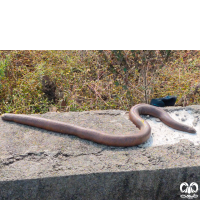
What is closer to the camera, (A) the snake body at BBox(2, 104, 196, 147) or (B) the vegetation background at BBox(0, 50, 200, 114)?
(A) the snake body at BBox(2, 104, 196, 147)

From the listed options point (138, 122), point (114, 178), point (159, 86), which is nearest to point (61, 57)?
point (159, 86)

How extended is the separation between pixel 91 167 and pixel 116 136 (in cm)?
52

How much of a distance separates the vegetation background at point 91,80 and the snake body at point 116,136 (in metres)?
1.56

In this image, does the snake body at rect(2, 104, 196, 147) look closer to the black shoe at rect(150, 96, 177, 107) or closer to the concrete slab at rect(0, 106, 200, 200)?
the concrete slab at rect(0, 106, 200, 200)

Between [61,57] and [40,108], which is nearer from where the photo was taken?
[40,108]

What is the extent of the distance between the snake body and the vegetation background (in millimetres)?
1555

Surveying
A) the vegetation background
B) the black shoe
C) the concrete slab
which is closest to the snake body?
the concrete slab

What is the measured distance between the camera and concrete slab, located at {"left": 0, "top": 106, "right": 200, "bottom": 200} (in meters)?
2.46

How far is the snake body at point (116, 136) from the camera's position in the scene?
295 cm

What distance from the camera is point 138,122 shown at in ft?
Answer: 11.2

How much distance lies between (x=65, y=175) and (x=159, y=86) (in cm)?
406

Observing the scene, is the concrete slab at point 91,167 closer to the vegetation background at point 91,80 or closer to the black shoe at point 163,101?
the black shoe at point 163,101
